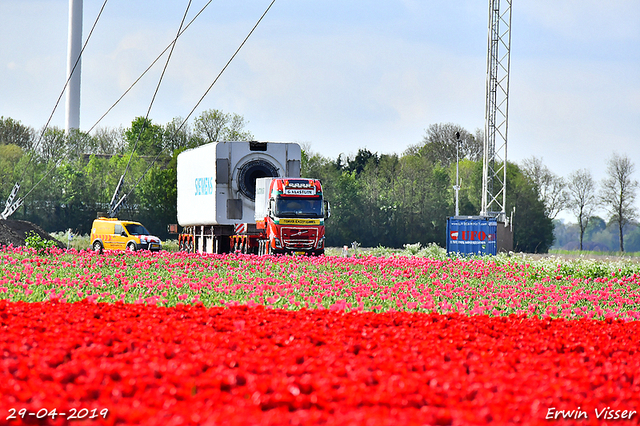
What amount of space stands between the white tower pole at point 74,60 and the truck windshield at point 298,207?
4261 cm

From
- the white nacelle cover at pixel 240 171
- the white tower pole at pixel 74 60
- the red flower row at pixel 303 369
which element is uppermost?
the white tower pole at pixel 74 60

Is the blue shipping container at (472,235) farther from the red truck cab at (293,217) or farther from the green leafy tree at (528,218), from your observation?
the green leafy tree at (528,218)

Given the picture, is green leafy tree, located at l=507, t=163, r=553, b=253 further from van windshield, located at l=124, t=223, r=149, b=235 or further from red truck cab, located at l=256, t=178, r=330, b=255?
red truck cab, located at l=256, t=178, r=330, b=255

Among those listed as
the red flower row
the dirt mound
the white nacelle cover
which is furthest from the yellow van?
the red flower row

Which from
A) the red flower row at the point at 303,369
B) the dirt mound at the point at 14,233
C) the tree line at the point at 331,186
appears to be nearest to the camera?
the red flower row at the point at 303,369

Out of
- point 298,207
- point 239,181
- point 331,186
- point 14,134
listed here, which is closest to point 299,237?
point 298,207

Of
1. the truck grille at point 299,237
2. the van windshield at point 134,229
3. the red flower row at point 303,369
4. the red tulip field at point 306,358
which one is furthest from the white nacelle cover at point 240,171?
the red flower row at point 303,369

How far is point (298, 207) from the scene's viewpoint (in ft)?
84.7

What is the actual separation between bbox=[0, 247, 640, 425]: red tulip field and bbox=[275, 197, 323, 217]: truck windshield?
42.4ft

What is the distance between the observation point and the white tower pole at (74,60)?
209 ft

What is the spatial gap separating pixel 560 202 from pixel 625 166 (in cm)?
722

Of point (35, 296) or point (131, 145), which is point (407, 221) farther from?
point (35, 296)

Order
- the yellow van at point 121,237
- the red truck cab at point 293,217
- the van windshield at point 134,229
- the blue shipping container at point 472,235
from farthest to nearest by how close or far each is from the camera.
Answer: the van windshield at point 134,229 < the yellow van at point 121,237 < the blue shipping container at point 472,235 < the red truck cab at point 293,217

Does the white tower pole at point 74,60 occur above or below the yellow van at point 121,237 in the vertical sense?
above
